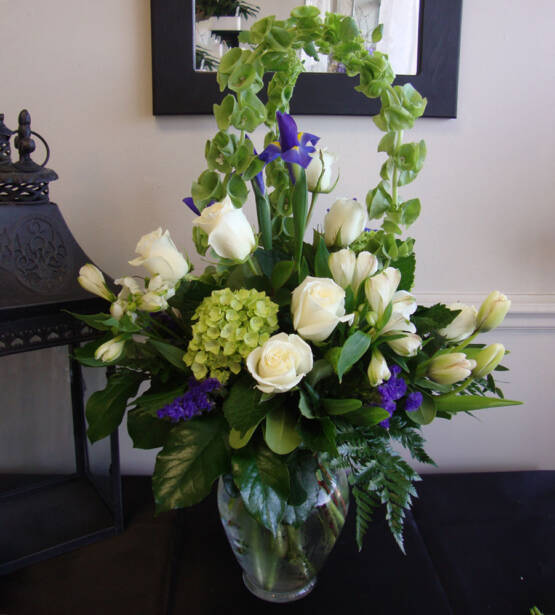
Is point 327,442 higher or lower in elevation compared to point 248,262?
lower

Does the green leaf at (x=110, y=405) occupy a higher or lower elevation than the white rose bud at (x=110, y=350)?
lower

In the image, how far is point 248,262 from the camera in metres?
0.57

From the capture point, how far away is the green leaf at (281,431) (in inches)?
19.9

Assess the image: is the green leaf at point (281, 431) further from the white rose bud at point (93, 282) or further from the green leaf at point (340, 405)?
the white rose bud at point (93, 282)

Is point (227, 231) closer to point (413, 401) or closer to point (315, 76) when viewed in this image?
point (413, 401)

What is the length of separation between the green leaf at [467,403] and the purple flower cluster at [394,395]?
0.12 ft

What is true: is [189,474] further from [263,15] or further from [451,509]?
[263,15]

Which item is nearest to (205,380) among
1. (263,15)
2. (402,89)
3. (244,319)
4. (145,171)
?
(244,319)

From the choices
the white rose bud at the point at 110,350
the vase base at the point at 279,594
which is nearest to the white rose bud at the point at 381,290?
the white rose bud at the point at 110,350

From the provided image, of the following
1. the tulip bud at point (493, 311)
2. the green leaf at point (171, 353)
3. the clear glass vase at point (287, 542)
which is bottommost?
the clear glass vase at point (287, 542)

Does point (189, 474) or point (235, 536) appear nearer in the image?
point (189, 474)

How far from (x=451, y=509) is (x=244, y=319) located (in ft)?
1.94

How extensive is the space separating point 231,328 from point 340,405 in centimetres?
14

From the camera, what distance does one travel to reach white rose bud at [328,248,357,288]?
0.53 m
